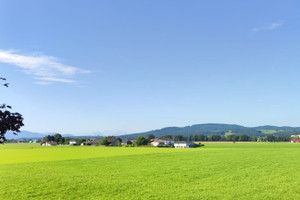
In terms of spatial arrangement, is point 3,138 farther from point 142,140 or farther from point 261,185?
point 142,140

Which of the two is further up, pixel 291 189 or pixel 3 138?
pixel 3 138

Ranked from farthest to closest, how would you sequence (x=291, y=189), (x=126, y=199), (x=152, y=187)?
(x=152, y=187)
(x=291, y=189)
(x=126, y=199)

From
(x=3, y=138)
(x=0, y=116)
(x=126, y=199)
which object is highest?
(x=0, y=116)

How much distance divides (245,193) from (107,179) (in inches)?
569

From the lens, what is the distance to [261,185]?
2488 cm

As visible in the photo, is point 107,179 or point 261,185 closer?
point 261,185

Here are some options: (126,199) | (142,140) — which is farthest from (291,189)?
(142,140)

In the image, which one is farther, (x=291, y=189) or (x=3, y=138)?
(x=291, y=189)

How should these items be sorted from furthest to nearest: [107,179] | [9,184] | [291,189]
Answer: [107,179]
[9,184]
[291,189]

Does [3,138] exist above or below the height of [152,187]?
above

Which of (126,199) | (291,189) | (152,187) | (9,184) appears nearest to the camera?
(126,199)

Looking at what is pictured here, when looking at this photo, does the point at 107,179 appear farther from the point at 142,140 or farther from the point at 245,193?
the point at 142,140

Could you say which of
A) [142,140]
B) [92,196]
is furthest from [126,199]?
[142,140]

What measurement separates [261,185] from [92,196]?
1497cm
